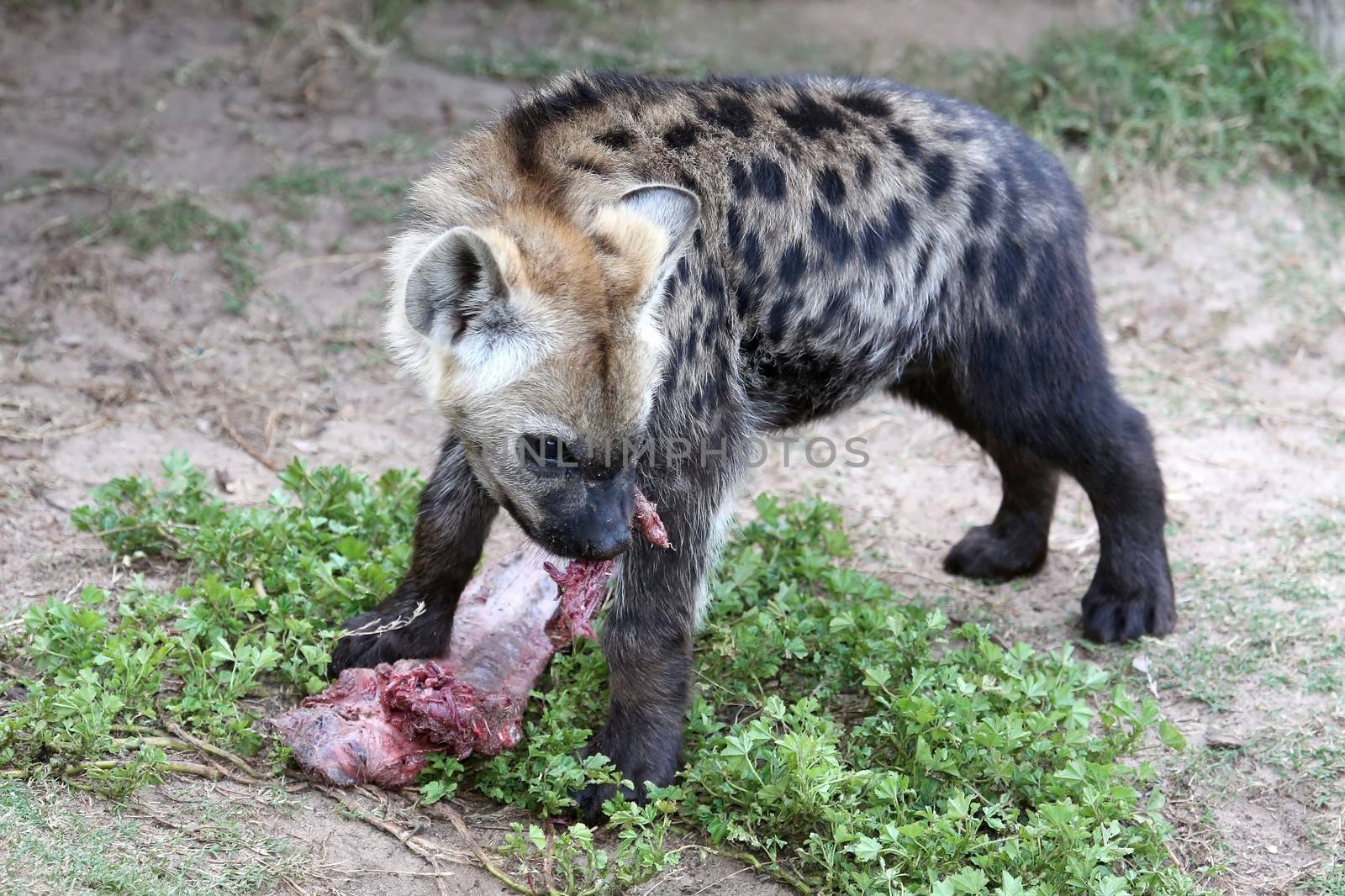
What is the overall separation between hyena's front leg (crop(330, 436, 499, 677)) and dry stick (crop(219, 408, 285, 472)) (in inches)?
50.4

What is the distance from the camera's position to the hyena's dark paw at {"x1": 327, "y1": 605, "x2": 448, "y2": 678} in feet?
13.2

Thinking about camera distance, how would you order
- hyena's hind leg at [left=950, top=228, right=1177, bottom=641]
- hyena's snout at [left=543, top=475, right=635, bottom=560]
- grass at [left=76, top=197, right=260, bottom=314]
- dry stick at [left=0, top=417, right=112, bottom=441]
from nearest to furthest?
hyena's snout at [left=543, top=475, right=635, bottom=560] < hyena's hind leg at [left=950, top=228, right=1177, bottom=641] < dry stick at [left=0, top=417, right=112, bottom=441] < grass at [left=76, top=197, right=260, bottom=314]

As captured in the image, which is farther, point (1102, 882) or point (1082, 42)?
point (1082, 42)

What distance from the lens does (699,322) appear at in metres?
3.71

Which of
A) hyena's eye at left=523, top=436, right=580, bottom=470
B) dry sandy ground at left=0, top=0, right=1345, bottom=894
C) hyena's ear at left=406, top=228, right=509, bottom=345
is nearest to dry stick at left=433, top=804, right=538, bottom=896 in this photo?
dry sandy ground at left=0, top=0, right=1345, bottom=894

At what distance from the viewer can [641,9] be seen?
929 centimetres

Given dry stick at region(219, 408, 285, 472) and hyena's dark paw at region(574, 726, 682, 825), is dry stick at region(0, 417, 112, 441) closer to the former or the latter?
dry stick at region(219, 408, 285, 472)

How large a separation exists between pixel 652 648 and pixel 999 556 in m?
1.84

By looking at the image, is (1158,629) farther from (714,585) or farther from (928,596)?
(714,585)

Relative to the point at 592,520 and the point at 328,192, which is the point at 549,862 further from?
the point at 328,192

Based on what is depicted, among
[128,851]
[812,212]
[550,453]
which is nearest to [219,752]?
[128,851]

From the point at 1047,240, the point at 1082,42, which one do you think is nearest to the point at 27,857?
the point at 1047,240

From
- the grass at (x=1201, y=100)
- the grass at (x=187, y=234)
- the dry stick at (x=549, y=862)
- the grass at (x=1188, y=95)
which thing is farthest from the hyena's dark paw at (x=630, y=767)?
the grass at (x=1201, y=100)

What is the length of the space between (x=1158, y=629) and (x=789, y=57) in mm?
5409
